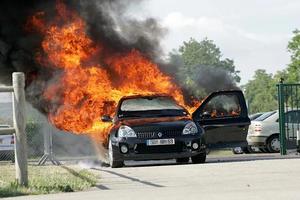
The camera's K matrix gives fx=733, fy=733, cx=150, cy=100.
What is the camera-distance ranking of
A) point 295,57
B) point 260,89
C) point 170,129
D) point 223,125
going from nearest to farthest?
point 170,129 → point 223,125 → point 295,57 → point 260,89

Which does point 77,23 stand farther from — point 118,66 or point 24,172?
→ point 24,172

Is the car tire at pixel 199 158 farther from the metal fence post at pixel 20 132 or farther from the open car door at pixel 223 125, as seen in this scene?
the metal fence post at pixel 20 132

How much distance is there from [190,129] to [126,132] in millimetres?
1397

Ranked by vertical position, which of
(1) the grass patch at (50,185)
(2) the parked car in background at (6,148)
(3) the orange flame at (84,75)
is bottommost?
(2) the parked car in background at (6,148)

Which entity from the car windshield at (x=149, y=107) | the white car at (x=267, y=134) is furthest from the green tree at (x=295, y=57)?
the car windshield at (x=149, y=107)

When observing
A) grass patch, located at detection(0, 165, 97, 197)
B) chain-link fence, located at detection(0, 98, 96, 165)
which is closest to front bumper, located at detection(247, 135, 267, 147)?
chain-link fence, located at detection(0, 98, 96, 165)

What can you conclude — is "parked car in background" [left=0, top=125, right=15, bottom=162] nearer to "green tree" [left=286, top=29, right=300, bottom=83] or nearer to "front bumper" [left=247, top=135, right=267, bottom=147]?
"front bumper" [left=247, top=135, right=267, bottom=147]

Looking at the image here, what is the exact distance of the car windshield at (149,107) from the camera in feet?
55.3

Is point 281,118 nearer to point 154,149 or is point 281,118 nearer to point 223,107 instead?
point 223,107

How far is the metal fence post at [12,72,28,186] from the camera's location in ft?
35.3

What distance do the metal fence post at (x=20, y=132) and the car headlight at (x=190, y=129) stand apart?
560cm

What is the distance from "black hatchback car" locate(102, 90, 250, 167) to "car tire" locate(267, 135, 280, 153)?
5958mm

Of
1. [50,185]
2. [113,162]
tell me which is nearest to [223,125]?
[113,162]

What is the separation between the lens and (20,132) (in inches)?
427
